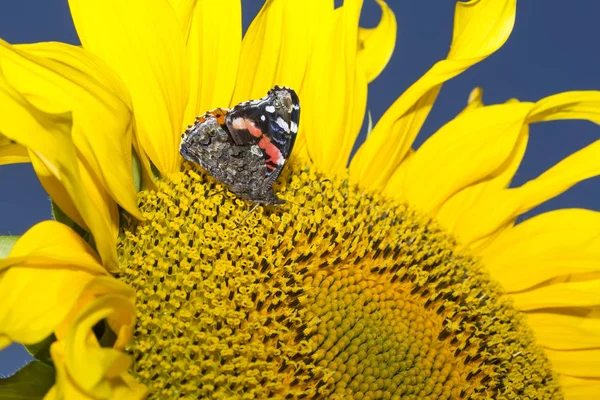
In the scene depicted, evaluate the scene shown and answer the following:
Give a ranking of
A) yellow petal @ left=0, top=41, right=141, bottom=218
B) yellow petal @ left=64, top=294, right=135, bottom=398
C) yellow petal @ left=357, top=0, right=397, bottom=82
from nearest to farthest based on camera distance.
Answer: yellow petal @ left=64, top=294, right=135, bottom=398, yellow petal @ left=0, top=41, right=141, bottom=218, yellow petal @ left=357, top=0, right=397, bottom=82

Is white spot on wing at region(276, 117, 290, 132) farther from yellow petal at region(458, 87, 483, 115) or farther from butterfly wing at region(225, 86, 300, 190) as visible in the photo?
yellow petal at region(458, 87, 483, 115)

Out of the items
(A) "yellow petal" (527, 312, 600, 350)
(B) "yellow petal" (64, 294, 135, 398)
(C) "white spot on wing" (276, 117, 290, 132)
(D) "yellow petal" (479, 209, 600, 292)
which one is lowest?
(B) "yellow petal" (64, 294, 135, 398)

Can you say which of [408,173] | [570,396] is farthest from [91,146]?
[570,396]

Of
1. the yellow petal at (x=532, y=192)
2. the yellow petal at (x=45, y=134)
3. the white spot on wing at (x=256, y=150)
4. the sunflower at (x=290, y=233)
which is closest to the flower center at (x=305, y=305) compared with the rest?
the sunflower at (x=290, y=233)

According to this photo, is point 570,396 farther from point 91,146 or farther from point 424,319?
point 91,146

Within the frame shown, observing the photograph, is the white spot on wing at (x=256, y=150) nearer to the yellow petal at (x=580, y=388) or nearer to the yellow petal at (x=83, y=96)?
the yellow petal at (x=83, y=96)

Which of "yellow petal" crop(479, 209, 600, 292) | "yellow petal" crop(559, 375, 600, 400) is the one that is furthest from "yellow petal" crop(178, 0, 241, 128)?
"yellow petal" crop(559, 375, 600, 400)

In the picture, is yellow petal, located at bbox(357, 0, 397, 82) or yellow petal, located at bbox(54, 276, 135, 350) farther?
yellow petal, located at bbox(357, 0, 397, 82)
